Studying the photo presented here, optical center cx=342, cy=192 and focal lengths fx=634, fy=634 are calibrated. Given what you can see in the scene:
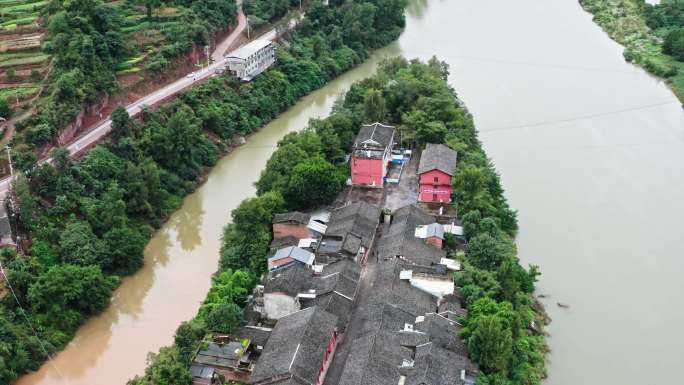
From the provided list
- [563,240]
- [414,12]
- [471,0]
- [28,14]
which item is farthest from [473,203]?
[471,0]

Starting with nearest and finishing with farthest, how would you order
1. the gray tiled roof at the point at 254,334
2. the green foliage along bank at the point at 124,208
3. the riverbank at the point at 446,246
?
1. the riverbank at the point at 446,246
2. the gray tiled roof at the point at 254,334
3. the green foliage along bank at the point at 124,208

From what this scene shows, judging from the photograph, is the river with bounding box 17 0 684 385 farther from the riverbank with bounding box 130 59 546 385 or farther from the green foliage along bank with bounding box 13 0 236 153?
the green foliage along bank with bounding box 13 0 236 153

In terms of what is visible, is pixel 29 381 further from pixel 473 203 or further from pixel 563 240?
pixel 563 240

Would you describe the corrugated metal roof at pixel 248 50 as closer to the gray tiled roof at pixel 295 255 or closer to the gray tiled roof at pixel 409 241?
the gray tiled roof at pixel 409 241

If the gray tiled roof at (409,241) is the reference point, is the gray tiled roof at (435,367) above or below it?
above

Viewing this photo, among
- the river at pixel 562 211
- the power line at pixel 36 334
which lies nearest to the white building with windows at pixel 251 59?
the river at pixel 562 211

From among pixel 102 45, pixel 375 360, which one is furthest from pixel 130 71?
pixel 375 360

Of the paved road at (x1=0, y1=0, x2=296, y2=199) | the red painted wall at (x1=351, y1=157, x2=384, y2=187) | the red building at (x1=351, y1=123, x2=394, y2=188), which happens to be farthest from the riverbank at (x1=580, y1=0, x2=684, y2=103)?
the paved road at (x1=0, y1=0, x2=296, y2=199)
